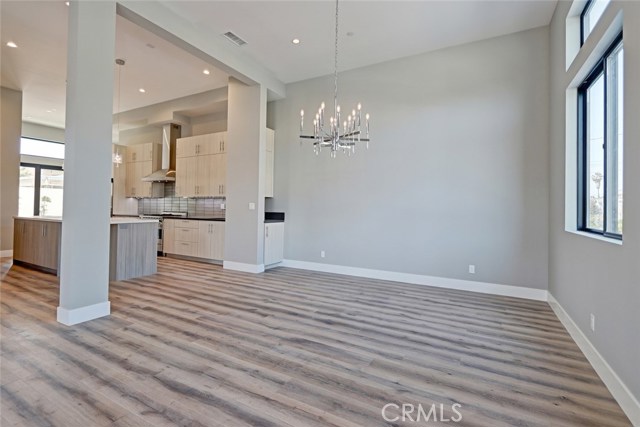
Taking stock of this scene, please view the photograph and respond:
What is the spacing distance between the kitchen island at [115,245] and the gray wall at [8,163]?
4.88 feet

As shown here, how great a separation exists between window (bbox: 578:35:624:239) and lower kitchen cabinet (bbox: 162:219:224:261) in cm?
568

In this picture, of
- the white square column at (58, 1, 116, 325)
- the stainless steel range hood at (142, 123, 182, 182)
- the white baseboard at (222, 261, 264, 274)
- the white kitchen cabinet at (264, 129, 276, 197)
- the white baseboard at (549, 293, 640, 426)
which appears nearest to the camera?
the white baseboard at (549, 293, 640, 426)

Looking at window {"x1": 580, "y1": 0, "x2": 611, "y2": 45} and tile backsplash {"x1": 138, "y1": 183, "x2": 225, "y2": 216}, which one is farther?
tile backsplash {"x1": 138, "y1": 183, "x2": 225, "y2": 216}

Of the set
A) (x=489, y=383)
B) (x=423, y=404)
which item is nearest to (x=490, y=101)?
(x=489, y=383)

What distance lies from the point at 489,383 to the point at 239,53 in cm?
536

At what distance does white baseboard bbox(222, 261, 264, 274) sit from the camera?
5469 mm

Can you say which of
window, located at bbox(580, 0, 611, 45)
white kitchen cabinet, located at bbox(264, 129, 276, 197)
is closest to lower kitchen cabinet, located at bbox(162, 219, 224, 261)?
white kitchen cabinet, located at bbox(264, 129, 276, 197)

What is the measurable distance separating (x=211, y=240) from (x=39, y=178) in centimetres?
677

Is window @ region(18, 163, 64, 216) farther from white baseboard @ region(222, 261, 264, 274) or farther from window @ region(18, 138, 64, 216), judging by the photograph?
white baseboard @ region(222, 261, 264, 274)

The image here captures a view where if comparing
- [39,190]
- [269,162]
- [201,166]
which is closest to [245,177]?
[269,162]

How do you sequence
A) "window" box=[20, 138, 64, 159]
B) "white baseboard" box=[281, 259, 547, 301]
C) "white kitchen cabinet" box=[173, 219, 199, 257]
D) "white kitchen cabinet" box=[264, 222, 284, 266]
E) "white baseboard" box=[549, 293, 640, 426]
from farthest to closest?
"window" box=[20, 138, 64, 159] < "white kitchen cabinet" box=[173, 219, 199, 257] < "white kitchen cabinet" box=[264, 222, 284, 266] < "white baseboard" box=[281, 259, 547, 301] < "white baseboard" box=[549, 293, 640, 426]

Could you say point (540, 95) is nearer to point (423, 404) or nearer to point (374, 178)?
point (374, 178)

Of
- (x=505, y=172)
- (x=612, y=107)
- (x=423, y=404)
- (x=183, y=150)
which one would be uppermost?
(x=183, y=150)

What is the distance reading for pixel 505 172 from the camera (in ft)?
13.9
